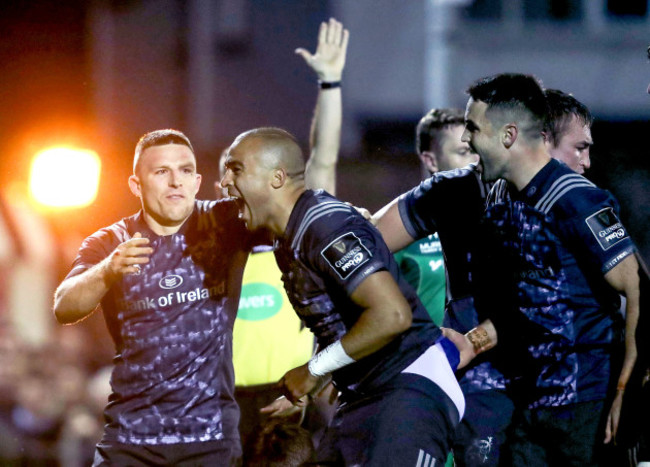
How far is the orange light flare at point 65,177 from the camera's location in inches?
375

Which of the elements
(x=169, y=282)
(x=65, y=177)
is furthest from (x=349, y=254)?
(x=65, y=177)

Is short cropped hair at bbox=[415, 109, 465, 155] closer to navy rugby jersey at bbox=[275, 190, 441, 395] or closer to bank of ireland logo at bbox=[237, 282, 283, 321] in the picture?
bank of ireland logo at bbox=[237, 282, 283, 321]

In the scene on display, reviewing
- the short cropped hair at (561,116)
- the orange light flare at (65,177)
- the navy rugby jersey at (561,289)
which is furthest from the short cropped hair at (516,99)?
the orange light flare at (65,177)

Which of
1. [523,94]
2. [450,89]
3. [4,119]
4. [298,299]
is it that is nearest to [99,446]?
[298,299]

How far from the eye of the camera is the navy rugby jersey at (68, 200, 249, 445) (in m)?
4.78

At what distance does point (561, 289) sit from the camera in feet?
14.7

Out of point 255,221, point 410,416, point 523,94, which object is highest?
point 523,94

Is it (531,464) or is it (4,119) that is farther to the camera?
(4,119)

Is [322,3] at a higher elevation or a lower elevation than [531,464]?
higher

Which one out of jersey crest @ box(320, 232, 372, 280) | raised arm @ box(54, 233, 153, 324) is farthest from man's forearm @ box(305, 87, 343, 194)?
jersey crest @ box(320, 232, 372, 280)

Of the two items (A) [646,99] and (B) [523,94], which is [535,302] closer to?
(B) [523,94]

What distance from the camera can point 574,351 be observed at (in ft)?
14.7

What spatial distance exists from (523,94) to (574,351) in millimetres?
1286

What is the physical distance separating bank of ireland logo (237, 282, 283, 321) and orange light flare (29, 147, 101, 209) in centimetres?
394
